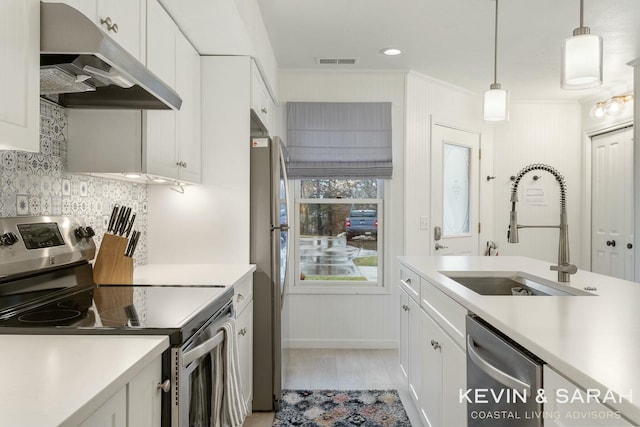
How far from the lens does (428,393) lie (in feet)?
6.95

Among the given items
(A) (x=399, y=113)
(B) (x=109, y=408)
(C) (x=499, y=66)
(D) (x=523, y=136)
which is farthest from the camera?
(D) (x=523, y=136)

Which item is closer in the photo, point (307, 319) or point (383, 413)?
point (383, 413)

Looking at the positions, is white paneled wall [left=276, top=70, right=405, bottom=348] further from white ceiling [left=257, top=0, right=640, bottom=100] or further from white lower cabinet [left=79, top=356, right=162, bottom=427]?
white lower cabinet [left=79, top=356, right=162, bottom=427]

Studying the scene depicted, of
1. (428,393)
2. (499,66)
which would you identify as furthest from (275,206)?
(499,66)

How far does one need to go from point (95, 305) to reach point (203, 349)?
420 mm

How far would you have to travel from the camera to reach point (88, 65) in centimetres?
128

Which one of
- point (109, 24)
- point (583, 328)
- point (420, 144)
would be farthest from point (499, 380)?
point (420, 144)

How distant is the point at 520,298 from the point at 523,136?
359 cm

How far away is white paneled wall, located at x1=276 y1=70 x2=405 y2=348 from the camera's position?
3.95m

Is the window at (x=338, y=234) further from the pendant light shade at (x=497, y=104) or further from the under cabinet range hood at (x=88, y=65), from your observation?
the under cabinet range hood at (x=88, y=65)

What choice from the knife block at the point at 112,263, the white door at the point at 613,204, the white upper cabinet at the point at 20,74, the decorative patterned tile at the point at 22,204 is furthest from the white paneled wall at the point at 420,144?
the white upper cabinet at the point at 20,74

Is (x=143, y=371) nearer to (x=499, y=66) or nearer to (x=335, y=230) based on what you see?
(x=335, y=230)

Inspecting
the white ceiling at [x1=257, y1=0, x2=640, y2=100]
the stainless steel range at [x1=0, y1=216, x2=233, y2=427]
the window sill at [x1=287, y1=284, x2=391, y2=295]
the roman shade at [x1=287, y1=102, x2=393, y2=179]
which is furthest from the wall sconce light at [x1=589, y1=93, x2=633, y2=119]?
the stainless steel range at [x1=0, y1=216, x2=233, y2=427]

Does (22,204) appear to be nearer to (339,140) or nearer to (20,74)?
(20,74)
